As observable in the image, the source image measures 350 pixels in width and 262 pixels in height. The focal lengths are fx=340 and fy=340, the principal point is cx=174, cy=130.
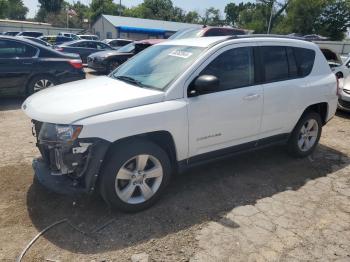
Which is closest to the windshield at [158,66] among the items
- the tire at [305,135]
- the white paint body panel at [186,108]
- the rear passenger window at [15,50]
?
the white paint body panel at [186,108]

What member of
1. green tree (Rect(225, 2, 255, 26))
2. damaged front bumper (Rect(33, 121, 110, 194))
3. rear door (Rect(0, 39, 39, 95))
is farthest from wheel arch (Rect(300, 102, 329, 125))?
green tree (Rect(225, 2, 255, 26))

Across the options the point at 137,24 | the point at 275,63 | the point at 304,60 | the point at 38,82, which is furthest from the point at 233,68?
the point at 137,24

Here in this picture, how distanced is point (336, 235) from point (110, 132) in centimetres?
247

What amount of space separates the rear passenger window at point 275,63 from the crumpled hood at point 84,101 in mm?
1667

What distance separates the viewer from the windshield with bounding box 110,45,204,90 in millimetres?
3814

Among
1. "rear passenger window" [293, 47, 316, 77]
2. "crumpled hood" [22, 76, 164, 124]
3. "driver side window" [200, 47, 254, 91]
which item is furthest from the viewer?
"rear passenger window" [293, 47, 316, 77]

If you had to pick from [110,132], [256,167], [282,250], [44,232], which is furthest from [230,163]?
[44,232]

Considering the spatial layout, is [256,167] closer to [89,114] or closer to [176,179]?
[176,179]

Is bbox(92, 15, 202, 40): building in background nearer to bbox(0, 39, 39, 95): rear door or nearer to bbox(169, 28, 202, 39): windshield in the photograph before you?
bbox(169, 28, 202, 39): windshield

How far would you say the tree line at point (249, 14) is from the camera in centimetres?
5609

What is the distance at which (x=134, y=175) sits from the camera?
3.48m

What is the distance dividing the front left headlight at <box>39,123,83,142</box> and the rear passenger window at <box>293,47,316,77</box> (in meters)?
3.31

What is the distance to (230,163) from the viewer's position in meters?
4.99

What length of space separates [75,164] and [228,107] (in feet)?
6.03
